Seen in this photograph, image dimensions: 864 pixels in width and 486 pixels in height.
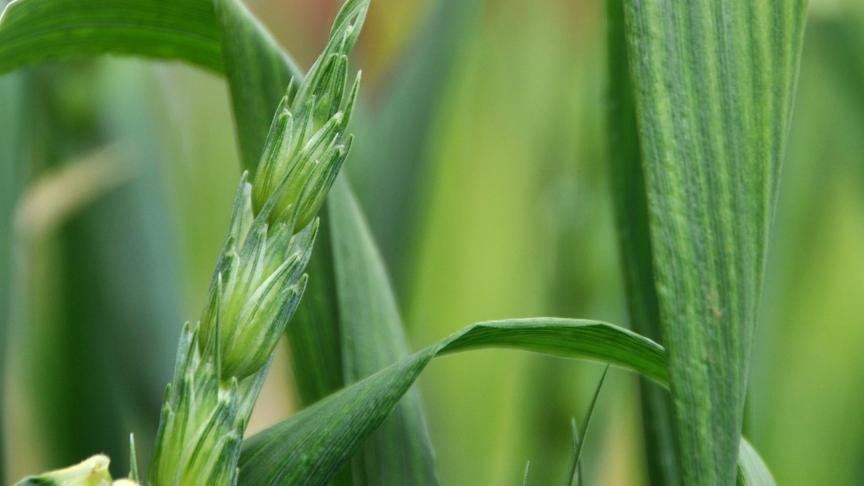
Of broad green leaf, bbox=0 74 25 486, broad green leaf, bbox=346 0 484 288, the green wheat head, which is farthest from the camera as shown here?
broad green leaf, bbox=346 0 484 288

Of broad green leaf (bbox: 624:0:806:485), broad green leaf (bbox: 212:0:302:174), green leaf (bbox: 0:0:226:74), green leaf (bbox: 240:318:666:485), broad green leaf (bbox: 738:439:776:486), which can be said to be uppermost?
green leaf (bbox: 0:0:226:74)

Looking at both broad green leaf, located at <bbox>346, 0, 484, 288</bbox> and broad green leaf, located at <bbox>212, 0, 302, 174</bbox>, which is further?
broad green leaf, located at <bbox>346, 0, 484, 288</bbox>

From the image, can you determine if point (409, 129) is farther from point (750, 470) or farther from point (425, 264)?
point (750, 470)

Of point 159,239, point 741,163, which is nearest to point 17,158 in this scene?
point 159,239

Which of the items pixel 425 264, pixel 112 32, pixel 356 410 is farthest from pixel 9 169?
pixel 425 264

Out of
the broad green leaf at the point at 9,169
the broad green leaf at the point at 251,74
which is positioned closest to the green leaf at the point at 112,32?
the broad green leaf at the point at 251,74

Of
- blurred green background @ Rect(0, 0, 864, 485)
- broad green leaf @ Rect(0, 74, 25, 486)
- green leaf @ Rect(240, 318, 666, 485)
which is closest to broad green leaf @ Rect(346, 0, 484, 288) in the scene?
blurred green background @ Rect(0, 0, 864, 485)

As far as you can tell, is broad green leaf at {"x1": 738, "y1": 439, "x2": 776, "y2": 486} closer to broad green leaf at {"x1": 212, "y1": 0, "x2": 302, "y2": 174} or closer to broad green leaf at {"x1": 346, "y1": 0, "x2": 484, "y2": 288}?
broad green leaf at {"x1": 212, "y1": 0, "x2": 302, "y2": 174}
